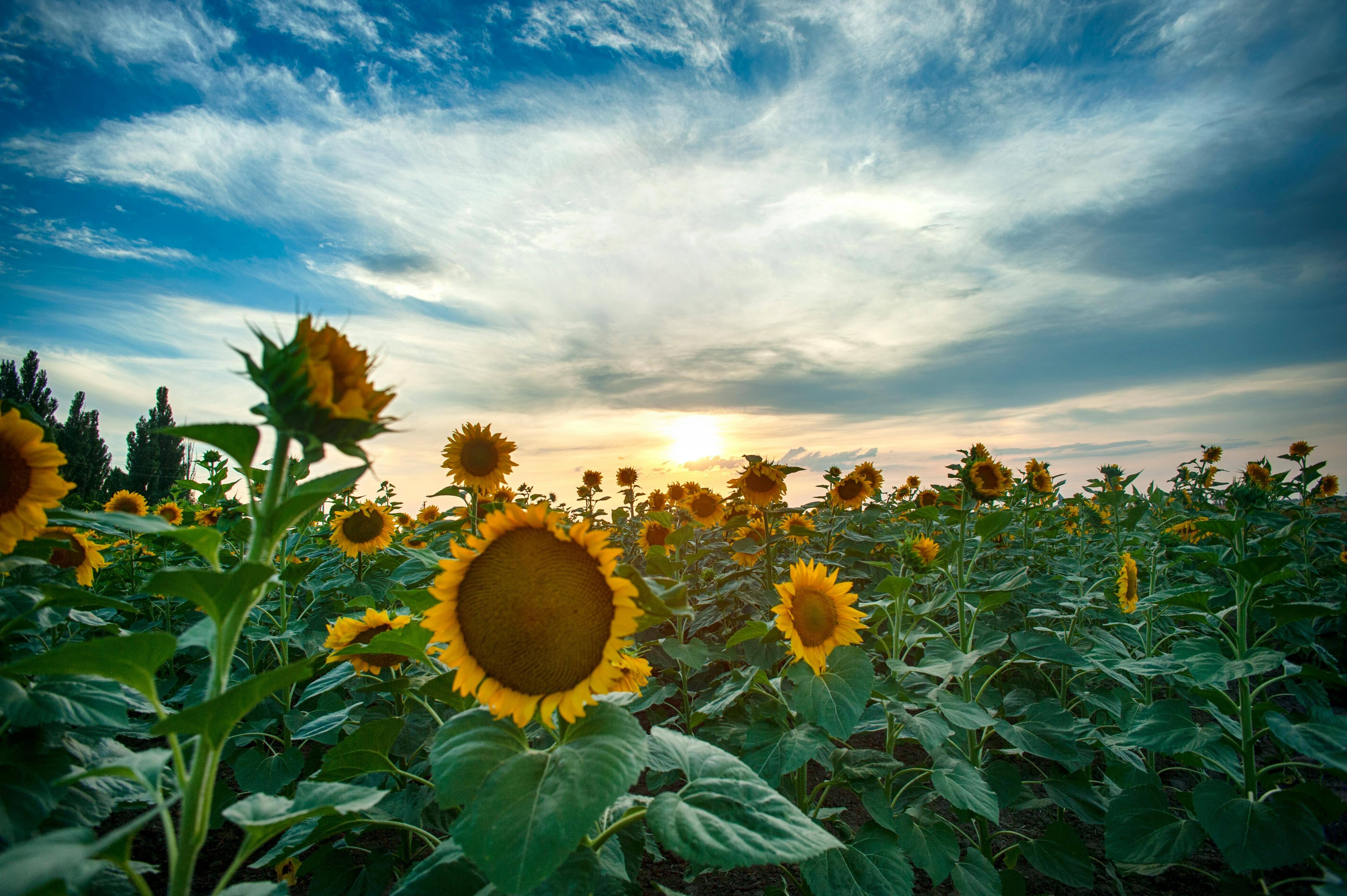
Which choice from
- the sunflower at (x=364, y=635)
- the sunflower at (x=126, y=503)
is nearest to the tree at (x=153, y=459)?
the sunflower at (x=126, y=503)

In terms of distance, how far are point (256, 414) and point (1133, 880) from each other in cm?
453

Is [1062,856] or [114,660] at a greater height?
[114,660]

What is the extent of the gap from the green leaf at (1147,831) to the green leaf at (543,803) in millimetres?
2616

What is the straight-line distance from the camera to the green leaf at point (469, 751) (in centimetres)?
120

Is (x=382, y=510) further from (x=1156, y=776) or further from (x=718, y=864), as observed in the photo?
(x=1156, y=776)

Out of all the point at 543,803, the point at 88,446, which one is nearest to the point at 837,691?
the point at 543,803

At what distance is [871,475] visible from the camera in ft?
24.6

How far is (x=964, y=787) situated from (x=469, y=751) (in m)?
2.23

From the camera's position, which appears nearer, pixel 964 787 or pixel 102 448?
pixel 964 787

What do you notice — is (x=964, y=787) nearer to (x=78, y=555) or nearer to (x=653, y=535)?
(x=653, y=535)

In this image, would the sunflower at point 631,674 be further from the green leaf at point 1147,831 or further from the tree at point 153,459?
the tree at point 153,459

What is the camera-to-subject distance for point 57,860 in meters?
0.82

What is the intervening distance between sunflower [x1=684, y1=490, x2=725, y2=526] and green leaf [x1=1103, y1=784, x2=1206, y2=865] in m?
4.07

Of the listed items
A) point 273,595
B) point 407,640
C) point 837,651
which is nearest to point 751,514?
point 837,651
